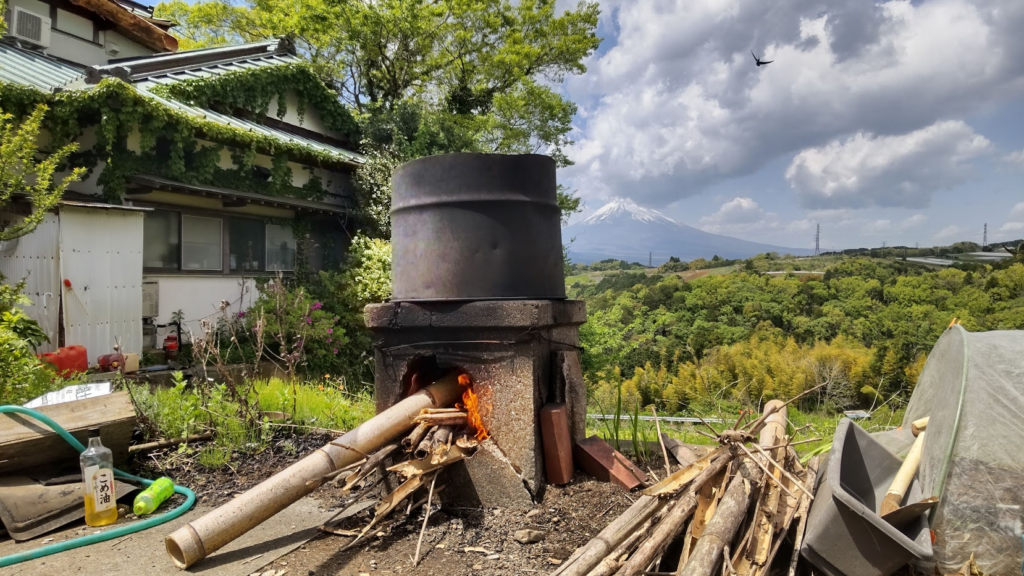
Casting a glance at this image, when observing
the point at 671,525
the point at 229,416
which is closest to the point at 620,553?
the point at 671,525

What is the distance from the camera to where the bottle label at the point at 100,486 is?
3332 millimetres

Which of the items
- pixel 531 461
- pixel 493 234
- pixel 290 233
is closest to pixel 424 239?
pixel 493 234

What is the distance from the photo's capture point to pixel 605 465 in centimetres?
372

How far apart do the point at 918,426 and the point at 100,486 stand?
474 cm

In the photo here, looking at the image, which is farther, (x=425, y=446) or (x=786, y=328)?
(x=786, y=328)

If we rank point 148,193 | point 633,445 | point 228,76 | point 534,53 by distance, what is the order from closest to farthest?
point 633,445, point 148,193, point 228,76, point 534,53

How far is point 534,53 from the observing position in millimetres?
20000

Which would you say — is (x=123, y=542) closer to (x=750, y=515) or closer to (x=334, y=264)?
(x=750, y=515)

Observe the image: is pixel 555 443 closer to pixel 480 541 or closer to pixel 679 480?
pixel 480 541

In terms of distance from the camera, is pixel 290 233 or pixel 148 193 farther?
pixel 290 233

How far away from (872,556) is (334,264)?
43.4 ft

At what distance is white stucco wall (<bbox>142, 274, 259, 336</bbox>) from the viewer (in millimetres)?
10578

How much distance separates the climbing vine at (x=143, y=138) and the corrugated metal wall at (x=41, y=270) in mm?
1749

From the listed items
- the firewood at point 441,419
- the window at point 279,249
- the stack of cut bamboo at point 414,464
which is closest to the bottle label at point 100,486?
the stack of cut bamboo at point 414,464
